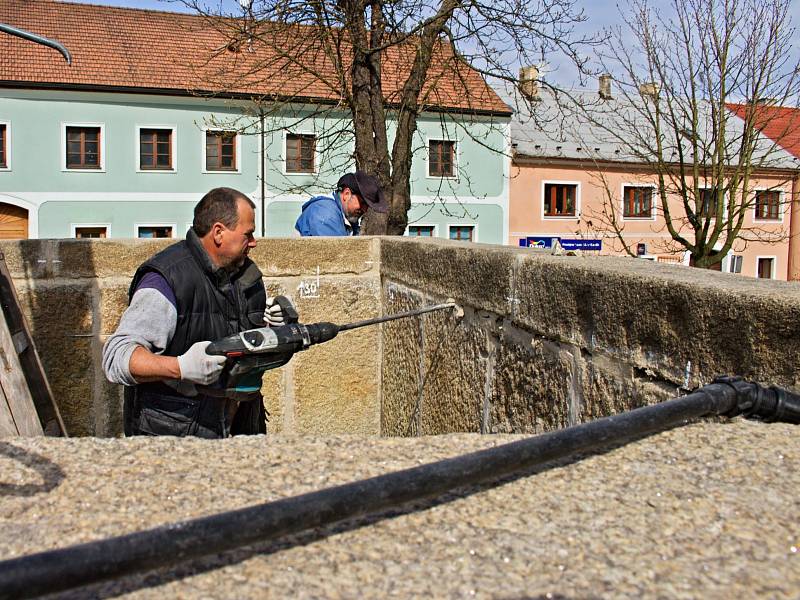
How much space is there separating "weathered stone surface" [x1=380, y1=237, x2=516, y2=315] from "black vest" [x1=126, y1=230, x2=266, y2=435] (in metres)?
0.93

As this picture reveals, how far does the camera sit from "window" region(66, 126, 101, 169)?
27.4 m

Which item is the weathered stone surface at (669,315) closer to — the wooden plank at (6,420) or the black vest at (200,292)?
the black vest at (200,292)

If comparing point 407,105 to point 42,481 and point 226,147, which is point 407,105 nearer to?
point 42,481

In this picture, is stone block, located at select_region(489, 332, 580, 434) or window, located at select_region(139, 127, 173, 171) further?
window, located at select_region(139, 127, 173, 171)

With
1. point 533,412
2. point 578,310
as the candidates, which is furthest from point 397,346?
point 578,310

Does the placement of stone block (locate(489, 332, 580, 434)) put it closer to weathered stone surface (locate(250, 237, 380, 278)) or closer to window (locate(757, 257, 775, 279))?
weathered stone surface (locate(250, 237, 380, 278))

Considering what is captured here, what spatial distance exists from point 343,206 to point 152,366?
285cm

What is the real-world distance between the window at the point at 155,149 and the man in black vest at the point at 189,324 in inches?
1023

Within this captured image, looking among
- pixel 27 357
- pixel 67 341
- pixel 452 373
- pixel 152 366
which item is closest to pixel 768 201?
pixel 452 373

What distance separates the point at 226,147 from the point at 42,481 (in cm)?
2813

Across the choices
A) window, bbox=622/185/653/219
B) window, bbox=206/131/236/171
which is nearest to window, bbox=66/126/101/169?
window, bbox=206/131/236/171

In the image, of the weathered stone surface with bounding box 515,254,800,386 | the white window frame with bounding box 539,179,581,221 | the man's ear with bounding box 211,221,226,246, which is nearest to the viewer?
the weathered stone surface with bounding box 515,254,800,386

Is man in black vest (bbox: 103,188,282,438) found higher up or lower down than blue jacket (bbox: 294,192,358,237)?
lower down

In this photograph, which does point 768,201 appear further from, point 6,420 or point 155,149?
point 155,149
